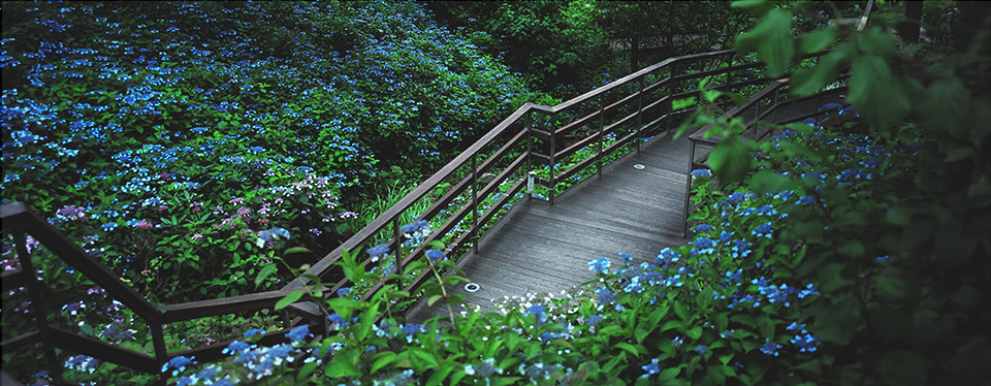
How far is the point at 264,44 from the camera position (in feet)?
29.1

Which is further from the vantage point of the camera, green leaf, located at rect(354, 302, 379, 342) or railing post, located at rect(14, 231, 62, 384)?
green leaf, located at rect(354, 302, 379, 342)

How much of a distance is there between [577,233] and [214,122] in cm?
373

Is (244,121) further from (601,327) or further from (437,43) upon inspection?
(601,327)

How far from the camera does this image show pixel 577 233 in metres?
5.72

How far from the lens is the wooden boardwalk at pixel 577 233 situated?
5.02 meters

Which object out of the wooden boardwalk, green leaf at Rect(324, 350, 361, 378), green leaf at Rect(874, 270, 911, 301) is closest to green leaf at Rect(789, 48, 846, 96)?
green leaf at Rect(874, 270, 911, 301)

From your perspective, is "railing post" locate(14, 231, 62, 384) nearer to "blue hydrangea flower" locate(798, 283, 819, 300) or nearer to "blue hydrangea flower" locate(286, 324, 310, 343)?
"blue hydrangea flower" locate(286, 324, 310, 343)

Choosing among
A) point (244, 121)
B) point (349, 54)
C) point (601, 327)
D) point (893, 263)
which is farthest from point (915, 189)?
point (349, 54)

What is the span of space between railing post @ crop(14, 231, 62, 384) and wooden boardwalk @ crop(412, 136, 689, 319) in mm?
2028

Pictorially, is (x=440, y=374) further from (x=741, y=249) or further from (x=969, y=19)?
(x=969, y=19)

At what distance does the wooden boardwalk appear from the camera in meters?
5.02

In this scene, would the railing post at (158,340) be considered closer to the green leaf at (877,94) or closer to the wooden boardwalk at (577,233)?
the wooden boardwalk at (577,233)

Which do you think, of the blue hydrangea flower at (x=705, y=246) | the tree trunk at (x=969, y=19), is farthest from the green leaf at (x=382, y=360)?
the tree trunk at (x=969, y=19)

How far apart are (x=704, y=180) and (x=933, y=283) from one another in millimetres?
2195
